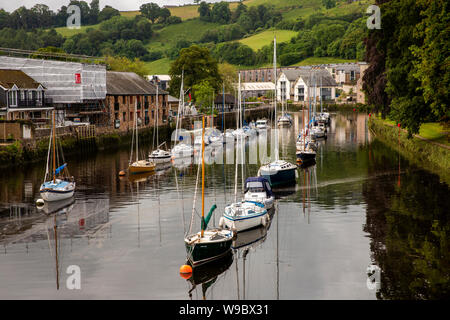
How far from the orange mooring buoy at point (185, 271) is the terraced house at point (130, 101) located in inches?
2552

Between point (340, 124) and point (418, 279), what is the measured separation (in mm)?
102798

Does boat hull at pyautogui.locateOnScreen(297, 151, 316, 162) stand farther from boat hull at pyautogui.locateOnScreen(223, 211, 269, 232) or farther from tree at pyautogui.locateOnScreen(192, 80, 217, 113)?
tree at pyautogui.locateOnScreen(192, 80, 217, 113)

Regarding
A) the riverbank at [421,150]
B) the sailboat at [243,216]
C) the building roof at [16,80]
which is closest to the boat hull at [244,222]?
the sailboat at [243,216]

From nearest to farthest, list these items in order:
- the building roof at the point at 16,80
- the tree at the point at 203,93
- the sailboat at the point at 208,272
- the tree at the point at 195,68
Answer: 1. the sailboat at the point at 208,272
2. the building roof at the point at 16,80
3. the tree at the point at 203,93
4. the tree at the point at 195,68

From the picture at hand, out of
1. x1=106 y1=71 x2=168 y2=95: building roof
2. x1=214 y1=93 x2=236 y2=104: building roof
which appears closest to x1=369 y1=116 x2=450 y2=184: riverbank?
x1=106 y1=71 x2=168 y2=95: building roof

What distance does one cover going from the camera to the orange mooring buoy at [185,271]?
31438 millimetres

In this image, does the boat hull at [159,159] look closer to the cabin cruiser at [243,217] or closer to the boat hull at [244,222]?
the cabin cruiser at [243,217]

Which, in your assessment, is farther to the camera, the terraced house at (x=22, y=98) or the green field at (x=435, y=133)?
the terraced house at (x=22, y=98)

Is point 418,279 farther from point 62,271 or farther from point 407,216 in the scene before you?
point 62,271

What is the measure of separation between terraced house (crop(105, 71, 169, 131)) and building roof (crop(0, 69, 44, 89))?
45.1 ft

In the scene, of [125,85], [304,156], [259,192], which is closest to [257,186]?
[259,192]

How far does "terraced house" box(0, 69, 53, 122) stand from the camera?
78.4m

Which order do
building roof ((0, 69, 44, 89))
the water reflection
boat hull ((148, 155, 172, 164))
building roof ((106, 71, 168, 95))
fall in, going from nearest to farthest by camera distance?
the water reflection → boat hull ((148, 155, 172, 164)) → building roof ((0, 69, 44, 89)) → building roof ((106, 71, 168, 95))
